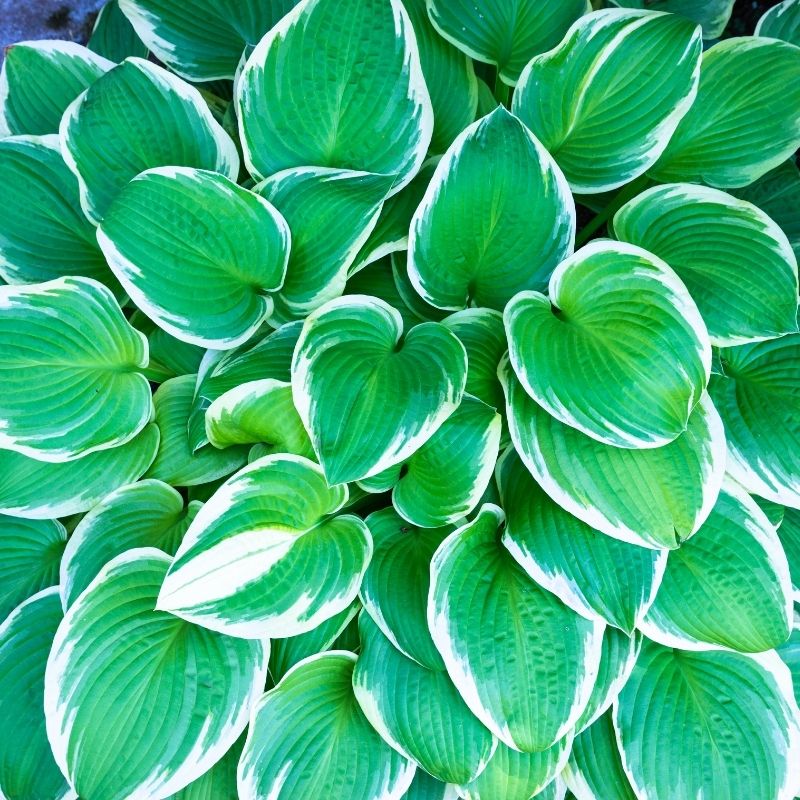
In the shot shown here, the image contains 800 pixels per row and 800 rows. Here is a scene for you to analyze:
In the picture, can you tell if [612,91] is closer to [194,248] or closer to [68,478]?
[194,248]

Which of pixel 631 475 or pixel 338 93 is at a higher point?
pixel 338 93

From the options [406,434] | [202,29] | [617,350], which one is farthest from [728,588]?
[202,29]

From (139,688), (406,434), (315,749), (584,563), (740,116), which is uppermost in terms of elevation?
(740,116)

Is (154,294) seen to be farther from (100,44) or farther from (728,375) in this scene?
(728,375)

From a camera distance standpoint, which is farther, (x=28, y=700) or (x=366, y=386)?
(x=28, y=700)

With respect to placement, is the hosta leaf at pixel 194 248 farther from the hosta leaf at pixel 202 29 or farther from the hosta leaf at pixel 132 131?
the hosta leaf at pixel 202 29

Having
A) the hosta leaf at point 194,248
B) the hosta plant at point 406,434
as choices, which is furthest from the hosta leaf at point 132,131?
the hosta leaf at point 194,248

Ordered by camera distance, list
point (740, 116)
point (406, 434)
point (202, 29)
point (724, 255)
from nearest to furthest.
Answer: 1. point (406, 434)
2. point (724, 255)
3. point (740, 116)
4. point (202, 29)

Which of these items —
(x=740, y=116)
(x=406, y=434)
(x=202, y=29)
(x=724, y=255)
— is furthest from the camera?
(x=202, y=29)
